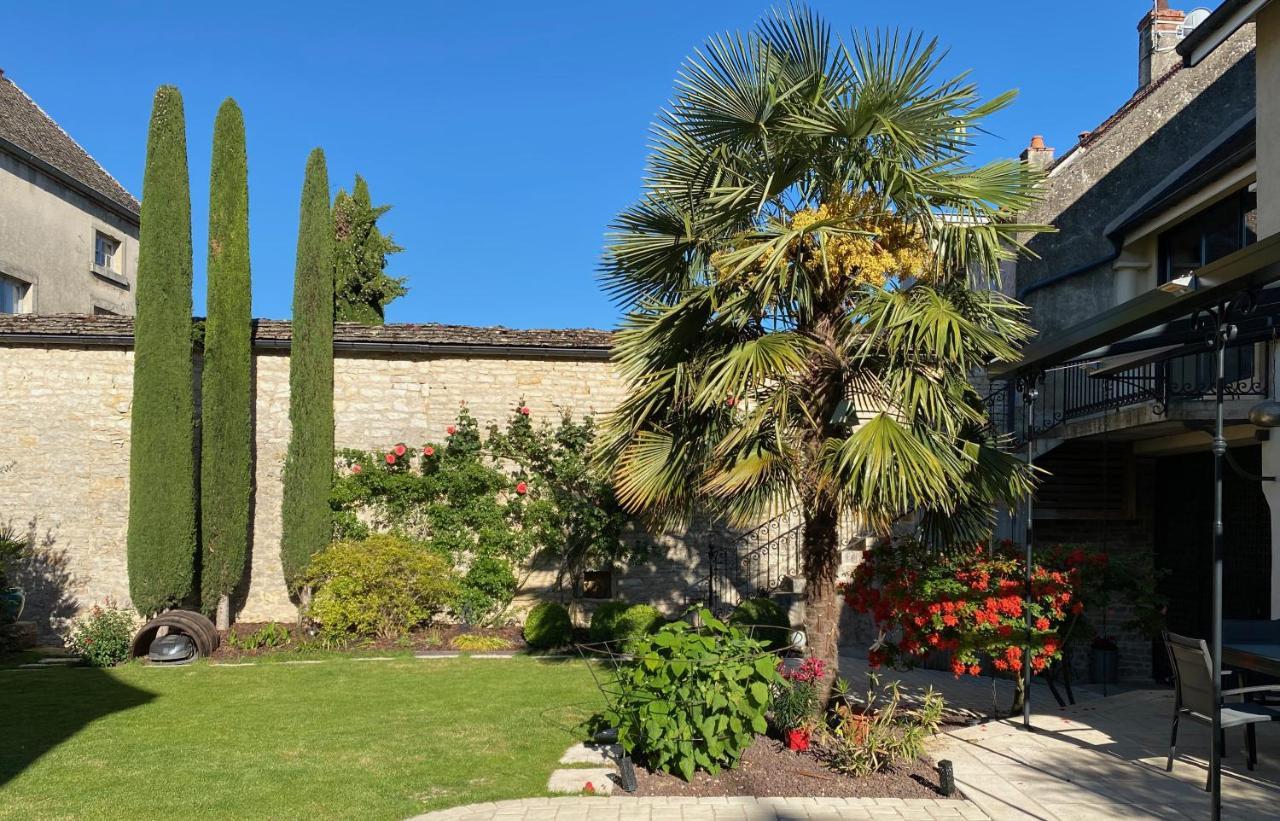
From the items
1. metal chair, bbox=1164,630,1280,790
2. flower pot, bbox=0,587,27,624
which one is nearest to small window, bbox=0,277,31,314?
flower pot, bbox=0,587,27,624

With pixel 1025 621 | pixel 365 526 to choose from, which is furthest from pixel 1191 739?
pixel 365 526

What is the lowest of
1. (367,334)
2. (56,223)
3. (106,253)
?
(367,334)

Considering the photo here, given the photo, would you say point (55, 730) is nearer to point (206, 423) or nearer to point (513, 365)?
point (206, 423)

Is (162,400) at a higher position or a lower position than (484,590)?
higher

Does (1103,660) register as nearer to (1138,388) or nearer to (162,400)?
(1138,388)

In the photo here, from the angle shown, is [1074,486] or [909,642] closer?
[909,642]

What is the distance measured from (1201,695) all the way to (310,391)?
1096 centimetres

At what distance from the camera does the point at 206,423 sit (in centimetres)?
1280

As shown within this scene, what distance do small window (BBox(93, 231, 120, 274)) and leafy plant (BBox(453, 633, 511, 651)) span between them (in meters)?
13.4

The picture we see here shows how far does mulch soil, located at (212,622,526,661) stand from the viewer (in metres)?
12.2

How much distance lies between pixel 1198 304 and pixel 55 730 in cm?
902

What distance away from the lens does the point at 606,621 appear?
40.6 ft

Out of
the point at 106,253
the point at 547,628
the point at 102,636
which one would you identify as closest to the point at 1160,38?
the point at 547,628

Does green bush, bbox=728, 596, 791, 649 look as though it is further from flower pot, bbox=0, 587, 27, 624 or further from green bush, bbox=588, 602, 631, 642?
flower pot, bbox=0, 587, 27, 624
